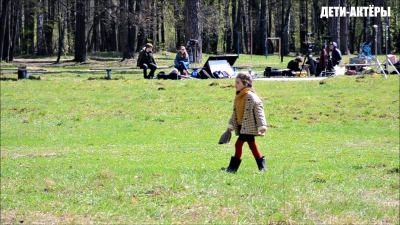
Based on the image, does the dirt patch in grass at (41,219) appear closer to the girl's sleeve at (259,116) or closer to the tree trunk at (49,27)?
the girl's sleeve at (259,116)

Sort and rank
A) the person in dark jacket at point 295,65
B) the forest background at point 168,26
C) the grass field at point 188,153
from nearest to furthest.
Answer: the grass field at point 188,153 → the person in dark jacket at point 295,65 → the forest background at point 168,26

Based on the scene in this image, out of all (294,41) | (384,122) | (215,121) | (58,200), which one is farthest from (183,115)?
(294,41)

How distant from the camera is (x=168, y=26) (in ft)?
232

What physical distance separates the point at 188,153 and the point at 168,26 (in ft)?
183

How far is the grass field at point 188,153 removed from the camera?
9391mm

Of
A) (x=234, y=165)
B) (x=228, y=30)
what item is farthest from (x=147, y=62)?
(x=228, y=30)

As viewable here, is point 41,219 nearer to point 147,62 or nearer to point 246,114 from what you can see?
point 246,114

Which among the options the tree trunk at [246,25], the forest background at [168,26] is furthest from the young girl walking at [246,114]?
the tree trunk at [246,25]

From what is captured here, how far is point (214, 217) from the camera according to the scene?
29.8 feet

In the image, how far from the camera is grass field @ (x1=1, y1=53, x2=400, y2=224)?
939cm

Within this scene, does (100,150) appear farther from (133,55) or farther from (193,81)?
(133,55)

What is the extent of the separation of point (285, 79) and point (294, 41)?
2330 inches

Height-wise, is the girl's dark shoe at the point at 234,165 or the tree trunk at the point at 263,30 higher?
the tree trunk at the point at 263,30

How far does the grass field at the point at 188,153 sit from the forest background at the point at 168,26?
1335cm
